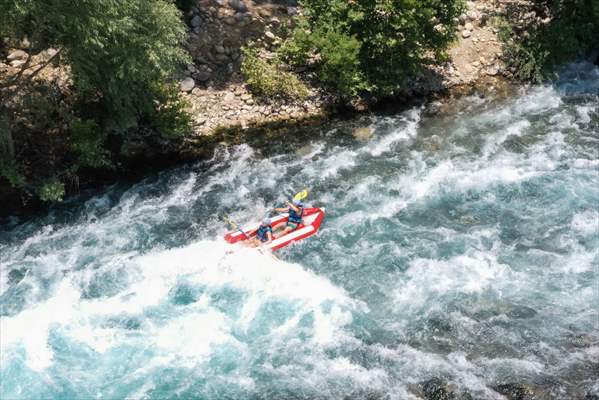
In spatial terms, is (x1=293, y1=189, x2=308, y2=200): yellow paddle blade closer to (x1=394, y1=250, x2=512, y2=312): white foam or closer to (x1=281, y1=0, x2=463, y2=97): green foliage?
(x1=394, y1=250, x2=512, y2=312): white foam

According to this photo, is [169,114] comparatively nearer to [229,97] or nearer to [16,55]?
[229,97]

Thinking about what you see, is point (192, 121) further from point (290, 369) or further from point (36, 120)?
point (290, 369)

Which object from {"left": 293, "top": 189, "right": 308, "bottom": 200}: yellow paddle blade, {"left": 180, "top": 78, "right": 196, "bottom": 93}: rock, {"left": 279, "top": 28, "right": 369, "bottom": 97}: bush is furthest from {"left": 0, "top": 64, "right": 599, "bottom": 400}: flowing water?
{"left": 180, "top": 78, "right": 196, "bottom": 93}: rock

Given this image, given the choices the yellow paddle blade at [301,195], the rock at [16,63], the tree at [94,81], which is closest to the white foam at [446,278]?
the yellow paddle blade at [301,195]

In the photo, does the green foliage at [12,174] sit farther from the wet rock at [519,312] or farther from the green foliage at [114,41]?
the wet rock at [519,312]

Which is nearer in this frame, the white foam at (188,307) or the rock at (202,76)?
the white foam at (188,307)

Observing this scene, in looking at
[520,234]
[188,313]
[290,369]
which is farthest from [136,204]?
[520,234]
